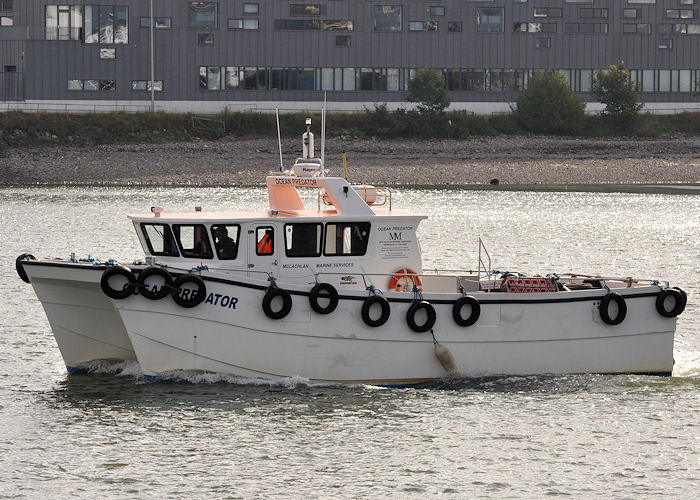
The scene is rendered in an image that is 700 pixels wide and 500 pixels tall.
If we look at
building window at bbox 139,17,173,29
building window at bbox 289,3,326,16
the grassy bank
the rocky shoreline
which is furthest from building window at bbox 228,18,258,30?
the rocky shoreline

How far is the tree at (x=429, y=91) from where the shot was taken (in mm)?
88062

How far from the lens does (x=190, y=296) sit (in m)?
20.9

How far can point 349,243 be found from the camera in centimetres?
2225

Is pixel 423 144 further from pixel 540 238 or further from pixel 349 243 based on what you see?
pixel 349 243

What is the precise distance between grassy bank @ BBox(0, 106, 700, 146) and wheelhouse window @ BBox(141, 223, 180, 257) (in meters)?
61.1

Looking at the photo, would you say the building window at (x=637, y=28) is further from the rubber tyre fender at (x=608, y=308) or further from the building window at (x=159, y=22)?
the rubber tyre fender at (x=608, y=308)

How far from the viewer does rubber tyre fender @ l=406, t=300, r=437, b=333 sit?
21.5 metres

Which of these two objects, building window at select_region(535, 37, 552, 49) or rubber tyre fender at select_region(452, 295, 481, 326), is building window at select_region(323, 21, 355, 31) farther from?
rubber tyre fender at select_region(452, 295, 481, 326)

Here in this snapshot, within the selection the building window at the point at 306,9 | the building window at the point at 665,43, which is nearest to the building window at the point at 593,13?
the building window at the point at 665,43

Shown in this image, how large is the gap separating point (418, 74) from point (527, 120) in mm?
8554

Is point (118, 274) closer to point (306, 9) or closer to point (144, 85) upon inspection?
point (144, 85)

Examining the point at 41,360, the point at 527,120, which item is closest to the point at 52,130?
the point at 527,120

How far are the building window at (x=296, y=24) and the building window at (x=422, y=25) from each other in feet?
22.0

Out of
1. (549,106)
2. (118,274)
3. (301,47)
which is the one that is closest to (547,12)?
(549,106)
